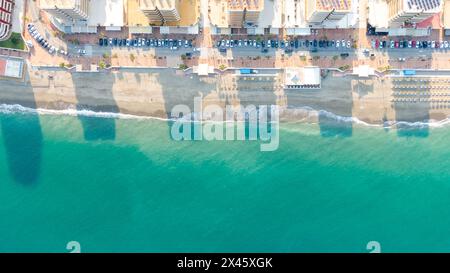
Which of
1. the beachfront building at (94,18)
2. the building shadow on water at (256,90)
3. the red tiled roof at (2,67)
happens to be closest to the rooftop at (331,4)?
the building shadow on water at (256,90)

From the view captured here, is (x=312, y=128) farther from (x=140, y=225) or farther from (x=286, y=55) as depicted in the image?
(x=140, y=225)

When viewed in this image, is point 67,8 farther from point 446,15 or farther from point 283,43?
point 446,15

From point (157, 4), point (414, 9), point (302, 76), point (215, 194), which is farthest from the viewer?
point (215, 194)

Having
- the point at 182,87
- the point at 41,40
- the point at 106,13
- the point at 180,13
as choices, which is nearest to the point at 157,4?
the point at 180,13

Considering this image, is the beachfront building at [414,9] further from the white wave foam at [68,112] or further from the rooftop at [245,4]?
the white wave foam at [68,112]
